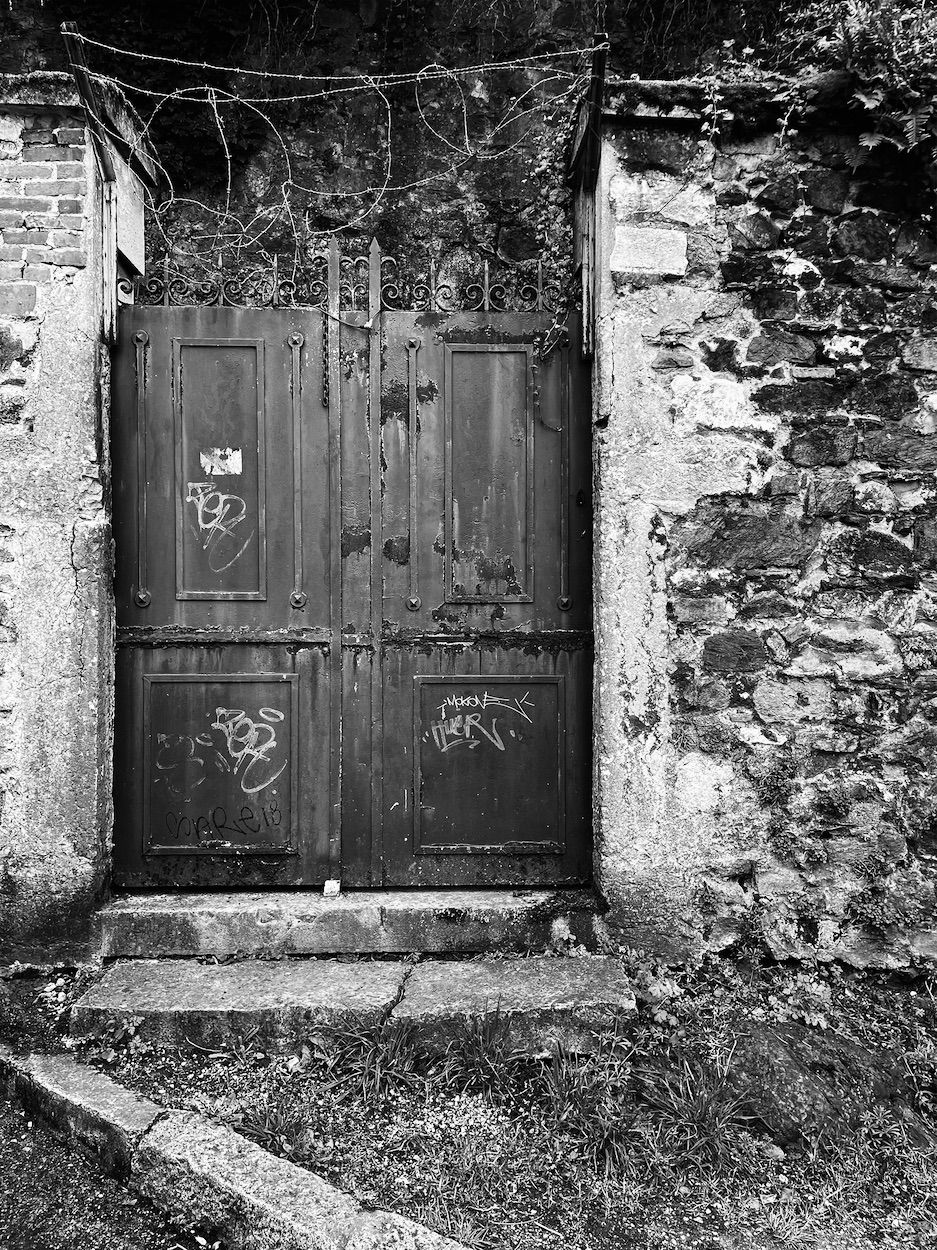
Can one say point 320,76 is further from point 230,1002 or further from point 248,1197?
point 248,1197

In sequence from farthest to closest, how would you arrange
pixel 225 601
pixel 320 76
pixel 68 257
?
pixel 320 76, pixel 225 601, pixel 68 257

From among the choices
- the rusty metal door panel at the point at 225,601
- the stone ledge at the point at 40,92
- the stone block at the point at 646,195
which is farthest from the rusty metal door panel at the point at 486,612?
the stone ledge at the point at 40,92

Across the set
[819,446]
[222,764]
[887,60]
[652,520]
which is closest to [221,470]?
[222,764]

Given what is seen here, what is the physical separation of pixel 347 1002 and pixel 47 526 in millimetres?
2057

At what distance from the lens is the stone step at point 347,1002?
9.04 ft

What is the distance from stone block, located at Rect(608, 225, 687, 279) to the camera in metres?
3.04

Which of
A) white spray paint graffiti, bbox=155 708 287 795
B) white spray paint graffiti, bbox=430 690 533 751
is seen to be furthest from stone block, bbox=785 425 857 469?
white spray paint graffiti, bbox=155 708 287 795

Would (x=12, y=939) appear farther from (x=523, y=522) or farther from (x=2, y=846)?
(x=523, y=522)

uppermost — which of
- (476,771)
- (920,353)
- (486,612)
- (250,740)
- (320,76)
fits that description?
(320,76)

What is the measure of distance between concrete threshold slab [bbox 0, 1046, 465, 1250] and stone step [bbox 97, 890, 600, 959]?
0.59 m

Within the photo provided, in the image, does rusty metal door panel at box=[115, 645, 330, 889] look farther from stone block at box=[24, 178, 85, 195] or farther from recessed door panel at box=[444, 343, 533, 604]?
stone block at box=[24, 178, 85, 195]

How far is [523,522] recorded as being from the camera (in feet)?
11.0

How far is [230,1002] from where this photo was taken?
2.81 m

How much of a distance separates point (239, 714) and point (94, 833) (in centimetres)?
69
